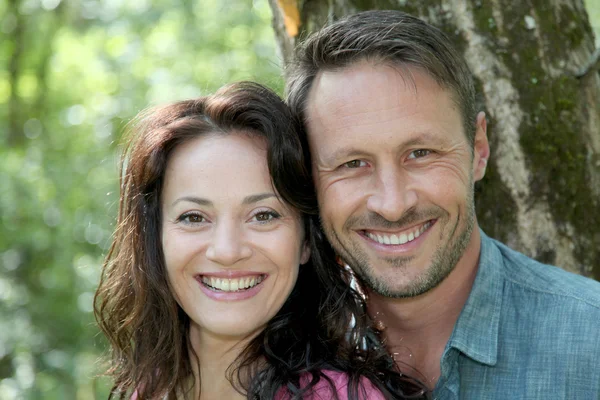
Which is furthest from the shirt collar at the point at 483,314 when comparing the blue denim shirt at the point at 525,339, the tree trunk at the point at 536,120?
the tree trunk at the point at 536,120

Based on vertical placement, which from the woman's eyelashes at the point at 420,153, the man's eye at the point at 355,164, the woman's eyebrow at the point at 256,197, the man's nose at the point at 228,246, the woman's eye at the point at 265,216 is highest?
the woman's eyelashes at the point at 420,153

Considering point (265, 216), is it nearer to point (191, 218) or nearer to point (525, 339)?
point (191, 218)

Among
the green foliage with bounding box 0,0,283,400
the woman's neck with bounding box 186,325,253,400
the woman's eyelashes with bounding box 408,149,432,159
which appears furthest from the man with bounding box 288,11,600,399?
the green foliage with bounding box 0,0,283,400

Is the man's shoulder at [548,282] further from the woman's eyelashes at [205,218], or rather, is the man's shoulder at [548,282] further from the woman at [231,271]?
the woman's eyelashes at [205,218]

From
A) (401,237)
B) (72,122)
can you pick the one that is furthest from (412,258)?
(72,122)

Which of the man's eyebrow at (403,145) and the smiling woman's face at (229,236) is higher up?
the man's eyebrow at (403,145)

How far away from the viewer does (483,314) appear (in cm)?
275

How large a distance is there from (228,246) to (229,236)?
1.5 inches

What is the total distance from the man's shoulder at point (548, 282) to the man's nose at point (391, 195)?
506mm

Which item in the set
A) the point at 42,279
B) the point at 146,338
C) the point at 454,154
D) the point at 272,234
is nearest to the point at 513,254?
the point at 454,154

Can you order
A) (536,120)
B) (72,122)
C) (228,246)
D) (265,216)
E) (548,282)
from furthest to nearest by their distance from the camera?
1. (72,122)
2. (536,120)
3. (548,282)
4. (265,216)
5. (228,246)

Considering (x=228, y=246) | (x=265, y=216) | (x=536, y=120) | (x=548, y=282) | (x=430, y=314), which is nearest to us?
(x=228, y=246)

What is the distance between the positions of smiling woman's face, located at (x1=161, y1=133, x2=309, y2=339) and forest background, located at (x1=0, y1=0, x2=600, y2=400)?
4970 mm

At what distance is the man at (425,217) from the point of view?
2.62 m
